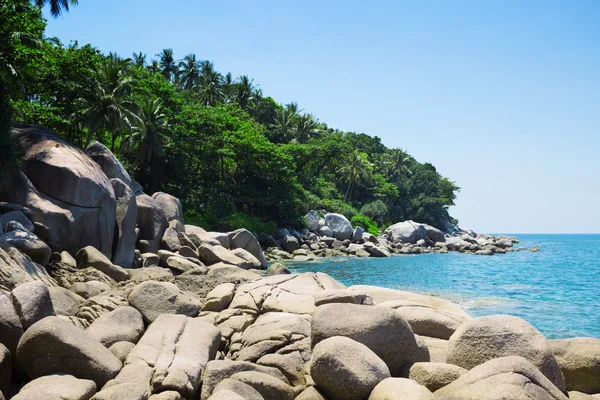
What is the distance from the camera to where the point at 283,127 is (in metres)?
63.3

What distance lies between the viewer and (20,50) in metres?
20.6

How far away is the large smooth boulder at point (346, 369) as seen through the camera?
643 cm

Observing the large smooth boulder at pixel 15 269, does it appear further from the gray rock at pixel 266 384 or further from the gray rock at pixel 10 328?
the gray rock at pixel 266 384

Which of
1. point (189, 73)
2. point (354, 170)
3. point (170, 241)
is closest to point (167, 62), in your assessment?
point (189, 73)

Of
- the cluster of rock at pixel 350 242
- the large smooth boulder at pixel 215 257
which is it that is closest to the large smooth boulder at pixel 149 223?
the large smooth boulder at pixel 215 257

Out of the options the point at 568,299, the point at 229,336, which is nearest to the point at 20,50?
the point at 229,336

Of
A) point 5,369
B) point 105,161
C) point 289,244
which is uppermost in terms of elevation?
point 105,161

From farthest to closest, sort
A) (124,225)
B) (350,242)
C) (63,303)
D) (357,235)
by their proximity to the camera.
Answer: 1. (357,235)
2. (350,242)
3. (124,225)
4. (63,303)

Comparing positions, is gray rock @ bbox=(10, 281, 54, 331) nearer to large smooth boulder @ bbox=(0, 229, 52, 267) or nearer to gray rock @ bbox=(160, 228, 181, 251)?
large smooth boulder @ bbox=(0, 229, 52, 267)

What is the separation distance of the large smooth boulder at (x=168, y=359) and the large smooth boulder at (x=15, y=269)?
3876 millimetres

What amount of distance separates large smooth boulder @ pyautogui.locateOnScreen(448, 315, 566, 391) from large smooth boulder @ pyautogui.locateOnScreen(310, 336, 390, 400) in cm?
133

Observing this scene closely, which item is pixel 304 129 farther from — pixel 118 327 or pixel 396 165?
pixel 118 327

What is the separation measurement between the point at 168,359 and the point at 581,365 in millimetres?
6001

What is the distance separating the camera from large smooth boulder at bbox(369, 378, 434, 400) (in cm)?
581
